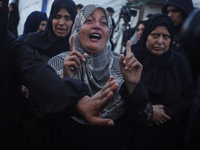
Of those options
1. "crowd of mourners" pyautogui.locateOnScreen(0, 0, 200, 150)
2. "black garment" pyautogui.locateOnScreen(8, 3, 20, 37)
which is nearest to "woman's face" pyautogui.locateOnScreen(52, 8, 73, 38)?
"crowd of mourners" pyautogui.locateOnScreen(0, 0, 200, 150)

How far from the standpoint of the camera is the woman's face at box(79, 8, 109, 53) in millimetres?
1425

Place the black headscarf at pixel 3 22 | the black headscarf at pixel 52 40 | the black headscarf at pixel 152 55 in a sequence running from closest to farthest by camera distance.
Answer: the black headscarf at pixel 3 22 → the black headscarf at pixel 152 55 → the black headscarf at pixel 52 40

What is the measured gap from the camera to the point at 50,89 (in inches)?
36.0

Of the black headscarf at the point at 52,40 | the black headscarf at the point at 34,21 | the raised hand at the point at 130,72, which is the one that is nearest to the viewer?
the raised hand at the point at 130,72

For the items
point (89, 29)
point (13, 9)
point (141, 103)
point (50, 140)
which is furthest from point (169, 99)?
point (13, 9)

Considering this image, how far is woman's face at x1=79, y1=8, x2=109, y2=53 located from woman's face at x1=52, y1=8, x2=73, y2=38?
857 mm

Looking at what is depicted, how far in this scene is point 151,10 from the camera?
20.9 feet

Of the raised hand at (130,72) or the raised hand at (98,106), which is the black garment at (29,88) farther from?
the raised hand at (130,72)

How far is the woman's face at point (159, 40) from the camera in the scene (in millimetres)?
1889

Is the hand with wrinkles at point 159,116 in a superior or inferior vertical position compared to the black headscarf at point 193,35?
inferior

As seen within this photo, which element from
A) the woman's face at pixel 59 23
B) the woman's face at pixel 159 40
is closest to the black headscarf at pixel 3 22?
the woman's face at pixel 59 23

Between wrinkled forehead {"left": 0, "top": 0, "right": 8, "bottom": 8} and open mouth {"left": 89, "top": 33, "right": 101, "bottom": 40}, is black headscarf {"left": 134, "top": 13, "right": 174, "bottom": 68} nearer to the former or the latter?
open mouth {"left": 89, "top": 33, "right": 101, "bottom": 40}

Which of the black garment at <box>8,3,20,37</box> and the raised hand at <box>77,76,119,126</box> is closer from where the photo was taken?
the raised hand at <box>77,76,119,126</box>

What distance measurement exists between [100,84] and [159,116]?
2.09ft
